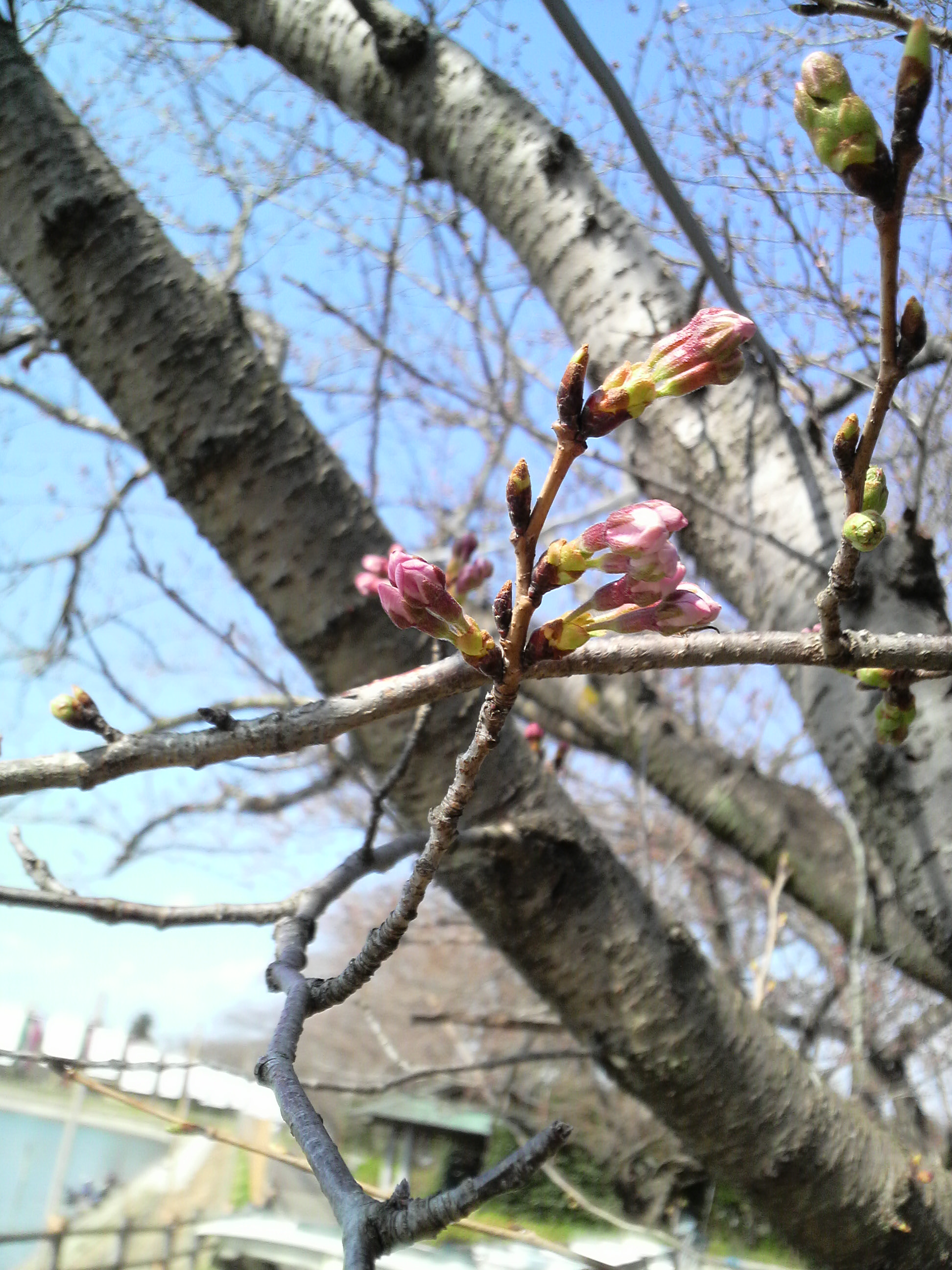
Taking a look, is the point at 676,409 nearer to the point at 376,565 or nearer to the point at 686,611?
the point at 376,565

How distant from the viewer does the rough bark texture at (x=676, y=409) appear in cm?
136

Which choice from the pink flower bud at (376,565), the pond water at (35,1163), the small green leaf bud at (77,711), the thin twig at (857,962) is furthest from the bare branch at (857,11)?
the pond water at (35,1163)

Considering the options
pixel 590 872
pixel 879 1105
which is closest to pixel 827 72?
pixel 590 872

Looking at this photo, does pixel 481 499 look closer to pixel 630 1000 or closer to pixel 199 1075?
pixel 199 1075

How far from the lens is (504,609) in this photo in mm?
520

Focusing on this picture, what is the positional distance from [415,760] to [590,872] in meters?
0.32

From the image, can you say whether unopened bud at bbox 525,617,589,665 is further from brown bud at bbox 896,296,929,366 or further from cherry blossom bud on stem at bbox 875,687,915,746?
cherry blossom bud on stem at bbox 875,687,915,746

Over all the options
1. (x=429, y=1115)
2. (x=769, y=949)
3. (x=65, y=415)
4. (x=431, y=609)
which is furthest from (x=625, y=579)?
(x=429, y=1115)

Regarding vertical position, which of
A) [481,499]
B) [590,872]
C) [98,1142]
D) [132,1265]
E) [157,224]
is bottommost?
[132,1265]

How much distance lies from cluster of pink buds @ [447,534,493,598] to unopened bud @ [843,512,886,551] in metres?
0.79

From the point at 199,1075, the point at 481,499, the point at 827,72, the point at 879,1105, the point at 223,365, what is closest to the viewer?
the point at 827,72

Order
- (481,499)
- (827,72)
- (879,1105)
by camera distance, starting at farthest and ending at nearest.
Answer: (481,499)
(879,1105)
(827,72)

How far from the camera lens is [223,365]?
52.1 inches

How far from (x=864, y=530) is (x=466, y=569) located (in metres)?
0.83
